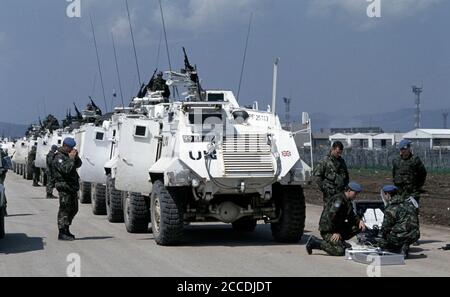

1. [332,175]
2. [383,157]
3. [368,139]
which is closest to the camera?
[332,175]

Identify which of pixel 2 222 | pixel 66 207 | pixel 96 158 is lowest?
pixel 2 222

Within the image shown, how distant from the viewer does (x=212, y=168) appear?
1312cm

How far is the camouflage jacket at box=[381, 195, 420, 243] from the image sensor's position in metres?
12.0

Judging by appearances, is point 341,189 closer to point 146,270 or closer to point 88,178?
point 146,270

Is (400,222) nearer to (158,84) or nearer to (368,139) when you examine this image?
(158,84)

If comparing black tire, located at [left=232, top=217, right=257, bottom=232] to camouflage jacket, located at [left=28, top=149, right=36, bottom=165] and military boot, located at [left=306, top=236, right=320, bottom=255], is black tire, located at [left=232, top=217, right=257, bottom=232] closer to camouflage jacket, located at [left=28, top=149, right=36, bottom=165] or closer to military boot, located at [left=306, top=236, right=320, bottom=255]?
military boot, located at [left=306, top=236, right=320, bottom=255]

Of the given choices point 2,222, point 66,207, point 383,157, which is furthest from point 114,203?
point 383,157

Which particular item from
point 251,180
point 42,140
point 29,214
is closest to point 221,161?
point 251,180

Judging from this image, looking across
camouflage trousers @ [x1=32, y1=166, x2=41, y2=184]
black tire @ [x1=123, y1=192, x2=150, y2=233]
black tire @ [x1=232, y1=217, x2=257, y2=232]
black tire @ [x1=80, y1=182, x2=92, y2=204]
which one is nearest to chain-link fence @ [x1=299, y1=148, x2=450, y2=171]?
camouflage trousers @ [x1=32, y1=166, x2=41, y2=184]

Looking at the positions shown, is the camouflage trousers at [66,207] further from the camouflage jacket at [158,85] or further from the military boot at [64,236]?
the camouflage jacket at [158,85]

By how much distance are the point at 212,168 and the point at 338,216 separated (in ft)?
7.11

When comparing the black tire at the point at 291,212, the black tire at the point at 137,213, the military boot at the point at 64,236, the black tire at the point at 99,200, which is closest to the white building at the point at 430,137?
the black tire at the point at 99,200

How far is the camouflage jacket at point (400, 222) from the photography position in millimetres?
12000
